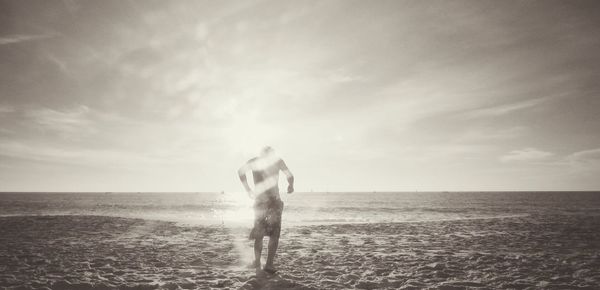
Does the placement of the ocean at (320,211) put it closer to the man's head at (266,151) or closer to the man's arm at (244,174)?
the man's arm at (244,174)

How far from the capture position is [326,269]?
8227 millimetres

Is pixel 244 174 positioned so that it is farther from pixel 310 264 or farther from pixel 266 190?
pixel 310 264

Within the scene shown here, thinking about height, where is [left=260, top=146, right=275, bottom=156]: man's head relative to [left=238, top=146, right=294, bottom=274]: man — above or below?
above

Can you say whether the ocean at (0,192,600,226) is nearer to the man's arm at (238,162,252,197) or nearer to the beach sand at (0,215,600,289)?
the beach sand at (0,215,600,289)

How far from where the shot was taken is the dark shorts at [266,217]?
782 centimetres

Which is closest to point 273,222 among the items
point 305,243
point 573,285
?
point 305,243

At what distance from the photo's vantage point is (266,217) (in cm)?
785

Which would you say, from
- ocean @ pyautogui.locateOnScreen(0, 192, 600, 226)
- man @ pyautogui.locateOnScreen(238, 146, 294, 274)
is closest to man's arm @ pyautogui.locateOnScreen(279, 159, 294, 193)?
man @ pyautogui.locateOnScreen(238, 146, 294, 274)

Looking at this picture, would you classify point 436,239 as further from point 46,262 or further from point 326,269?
point 46,262

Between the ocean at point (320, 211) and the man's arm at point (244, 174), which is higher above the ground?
the man's arm at point (244, 174)

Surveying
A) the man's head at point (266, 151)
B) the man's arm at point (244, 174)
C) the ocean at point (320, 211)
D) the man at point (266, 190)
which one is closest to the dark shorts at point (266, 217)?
the man at point (266, 190)

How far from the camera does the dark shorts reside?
7824 millimetres

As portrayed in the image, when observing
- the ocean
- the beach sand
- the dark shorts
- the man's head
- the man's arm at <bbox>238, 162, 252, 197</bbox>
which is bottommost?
the ocean

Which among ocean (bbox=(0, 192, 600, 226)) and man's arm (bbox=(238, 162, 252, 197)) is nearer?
man's arm (bbox=(238, 162, 252, 197))
